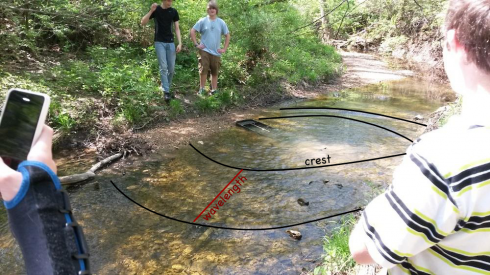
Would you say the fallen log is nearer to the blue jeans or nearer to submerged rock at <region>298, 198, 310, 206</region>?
the blue jeans

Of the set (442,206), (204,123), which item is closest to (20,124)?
(442,206)

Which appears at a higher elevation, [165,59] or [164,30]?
[164,30]

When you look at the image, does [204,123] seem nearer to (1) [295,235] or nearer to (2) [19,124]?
(1) [295,235]

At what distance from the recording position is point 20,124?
3.74 ft

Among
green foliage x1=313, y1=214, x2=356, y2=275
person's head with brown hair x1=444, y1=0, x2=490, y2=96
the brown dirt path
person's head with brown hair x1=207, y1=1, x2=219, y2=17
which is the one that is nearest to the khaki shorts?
person's head with brown hair x1=207, y1=1, x2=219, y2=17

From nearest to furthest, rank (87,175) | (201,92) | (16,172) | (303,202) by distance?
(16,172), (303,202), (87,175), (201,92)

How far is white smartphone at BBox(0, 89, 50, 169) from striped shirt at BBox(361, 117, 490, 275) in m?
1.07

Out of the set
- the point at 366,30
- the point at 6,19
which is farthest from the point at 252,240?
the point at 366,30

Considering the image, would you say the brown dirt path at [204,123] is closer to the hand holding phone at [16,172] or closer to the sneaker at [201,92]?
the sneaker at [201,92]

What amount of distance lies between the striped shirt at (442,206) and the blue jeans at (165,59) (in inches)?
261

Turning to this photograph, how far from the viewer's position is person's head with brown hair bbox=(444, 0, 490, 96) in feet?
2.67

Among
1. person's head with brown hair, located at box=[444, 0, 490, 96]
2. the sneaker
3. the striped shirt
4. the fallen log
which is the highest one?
person's head with brown hair, located at box=[444, 0, 490, 96]

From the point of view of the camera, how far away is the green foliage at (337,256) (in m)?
3.10

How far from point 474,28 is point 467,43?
0.12 ft
